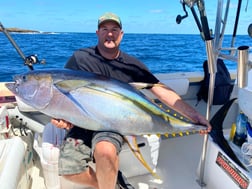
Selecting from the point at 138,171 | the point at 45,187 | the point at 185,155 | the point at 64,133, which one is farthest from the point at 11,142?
the point at 185,155

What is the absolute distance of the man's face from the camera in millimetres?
1852

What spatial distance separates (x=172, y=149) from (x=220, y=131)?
770 mm

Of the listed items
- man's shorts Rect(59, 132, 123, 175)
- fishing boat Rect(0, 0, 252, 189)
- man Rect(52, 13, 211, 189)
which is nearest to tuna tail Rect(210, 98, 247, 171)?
fishing boat Rect(0, 0, 252, 189)

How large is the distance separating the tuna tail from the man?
0.54ft

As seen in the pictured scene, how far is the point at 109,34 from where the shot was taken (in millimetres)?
1853

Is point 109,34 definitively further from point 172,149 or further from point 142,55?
point 142,55

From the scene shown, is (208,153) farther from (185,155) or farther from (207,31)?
(207,31)

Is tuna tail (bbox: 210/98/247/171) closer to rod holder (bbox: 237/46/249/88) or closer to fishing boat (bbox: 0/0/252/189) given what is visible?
fishing boat (bbox: 0/0/252/189)

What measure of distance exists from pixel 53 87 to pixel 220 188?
121cm

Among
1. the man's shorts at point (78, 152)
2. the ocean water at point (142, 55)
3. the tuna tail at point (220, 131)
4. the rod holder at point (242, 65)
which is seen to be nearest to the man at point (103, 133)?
the man's shorts at point (78, 152)

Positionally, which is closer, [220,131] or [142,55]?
[220,131]

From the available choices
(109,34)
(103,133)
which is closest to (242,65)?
(103,133)

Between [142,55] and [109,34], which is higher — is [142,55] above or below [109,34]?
below

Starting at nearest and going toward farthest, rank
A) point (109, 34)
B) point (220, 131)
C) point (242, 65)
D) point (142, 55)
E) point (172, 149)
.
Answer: point (242, 65) → point (220, 131) → point (109, 34) → point (172, 149) → point (142, 55)
